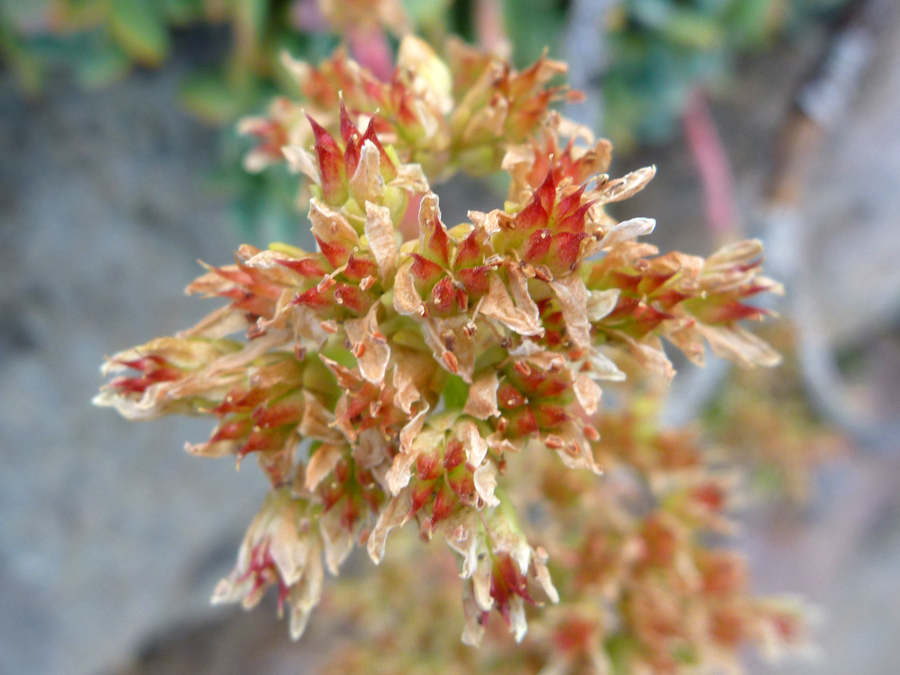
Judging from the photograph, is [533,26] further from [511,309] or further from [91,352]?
[91,352]

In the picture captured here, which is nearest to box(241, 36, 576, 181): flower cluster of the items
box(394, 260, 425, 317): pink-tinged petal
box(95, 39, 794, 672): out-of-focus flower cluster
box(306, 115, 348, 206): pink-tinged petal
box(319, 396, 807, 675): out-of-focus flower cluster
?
box(95, 39, 794, 672): out-of-focus flower cluster

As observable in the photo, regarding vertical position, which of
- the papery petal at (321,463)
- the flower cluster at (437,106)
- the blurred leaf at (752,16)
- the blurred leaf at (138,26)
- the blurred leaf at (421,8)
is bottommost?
the papery petal at (321,463)

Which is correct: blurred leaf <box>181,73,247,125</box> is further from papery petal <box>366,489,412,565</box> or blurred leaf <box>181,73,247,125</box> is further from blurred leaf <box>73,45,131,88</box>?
papery petal <box>366,489,412,565</box>

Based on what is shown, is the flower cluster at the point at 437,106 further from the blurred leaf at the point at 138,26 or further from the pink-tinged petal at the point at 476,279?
the blurred leaf at the point at 138,26

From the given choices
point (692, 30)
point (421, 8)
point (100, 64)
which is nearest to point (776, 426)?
point (692, 30)

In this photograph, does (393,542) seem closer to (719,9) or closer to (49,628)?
(49,628)

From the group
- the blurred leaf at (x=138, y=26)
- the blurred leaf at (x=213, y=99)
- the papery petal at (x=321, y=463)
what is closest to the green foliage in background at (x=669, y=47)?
the blurred leaf at (x=213, y=99)
